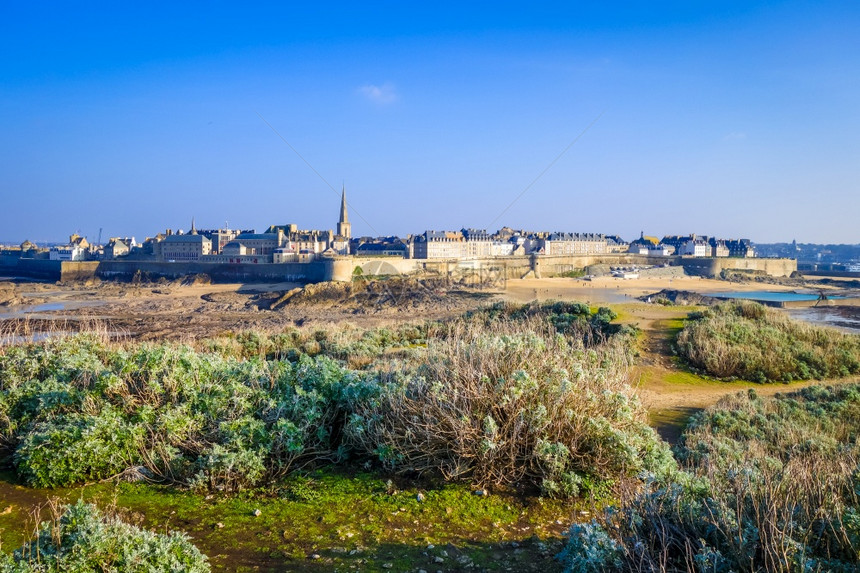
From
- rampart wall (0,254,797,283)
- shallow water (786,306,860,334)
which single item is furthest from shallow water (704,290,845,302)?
rampart wall (0,254,797,283)

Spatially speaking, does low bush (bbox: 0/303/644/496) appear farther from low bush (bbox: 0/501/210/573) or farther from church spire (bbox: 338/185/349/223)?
church spire (bbox: 338/185/349/223)

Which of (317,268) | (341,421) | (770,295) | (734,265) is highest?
(734,265)

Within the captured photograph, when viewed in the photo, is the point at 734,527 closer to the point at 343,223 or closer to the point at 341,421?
the point at 341,421

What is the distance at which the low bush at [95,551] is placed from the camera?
3368 mm

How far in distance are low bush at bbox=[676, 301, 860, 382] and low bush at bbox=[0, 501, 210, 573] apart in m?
14.7

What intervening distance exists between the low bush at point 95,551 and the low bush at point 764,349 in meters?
14.7

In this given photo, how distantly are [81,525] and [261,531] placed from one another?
164 centimetres

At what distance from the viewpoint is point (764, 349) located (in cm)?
1627

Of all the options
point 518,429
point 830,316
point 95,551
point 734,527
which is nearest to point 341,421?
point 518,429

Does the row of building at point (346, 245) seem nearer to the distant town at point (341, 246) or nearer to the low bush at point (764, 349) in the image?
the distant town at point (341, 246)

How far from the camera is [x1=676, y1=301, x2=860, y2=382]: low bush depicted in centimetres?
1525

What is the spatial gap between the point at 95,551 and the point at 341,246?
314ft

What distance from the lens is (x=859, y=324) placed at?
29359mm

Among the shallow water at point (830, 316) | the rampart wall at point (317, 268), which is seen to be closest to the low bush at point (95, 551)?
the shallow water at point (830, 316)
